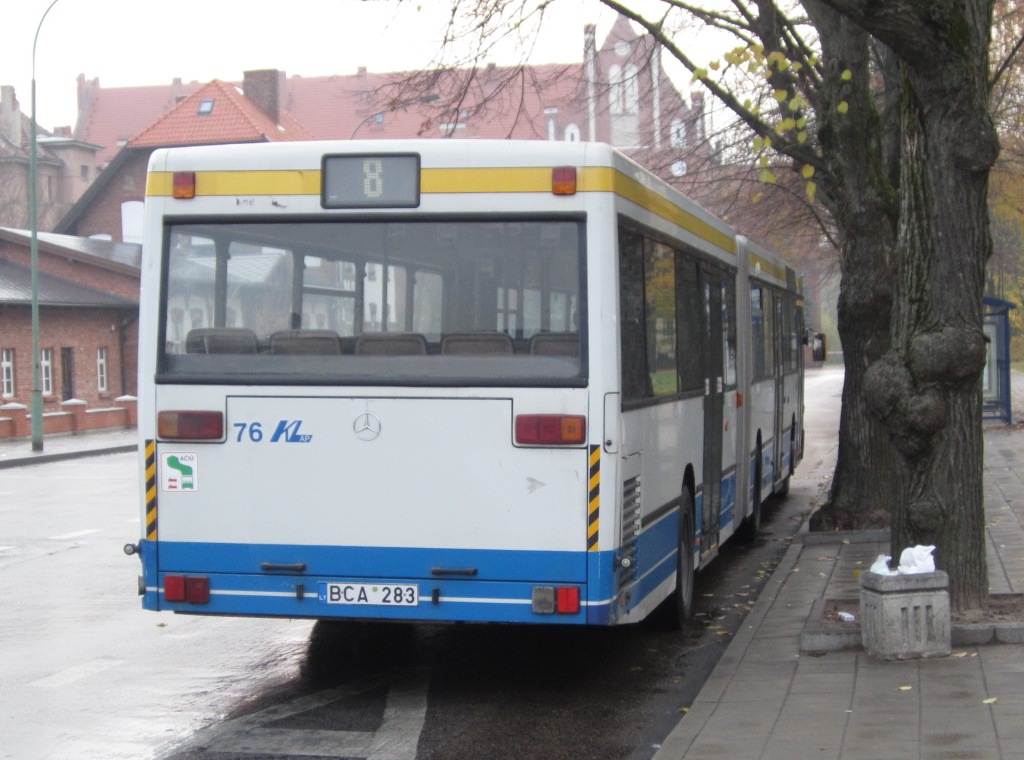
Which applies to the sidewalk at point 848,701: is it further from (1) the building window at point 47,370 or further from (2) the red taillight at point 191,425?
(1) the building window at point 47,370

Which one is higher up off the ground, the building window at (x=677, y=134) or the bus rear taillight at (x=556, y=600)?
the building window at (x=677, y=134)

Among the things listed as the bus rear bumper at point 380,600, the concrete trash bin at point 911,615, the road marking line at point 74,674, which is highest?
the bus rear bumper at point 380,600

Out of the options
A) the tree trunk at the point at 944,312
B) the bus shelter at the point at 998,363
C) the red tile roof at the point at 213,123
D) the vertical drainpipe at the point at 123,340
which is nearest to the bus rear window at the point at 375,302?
the tree trunk at the point at 944,312

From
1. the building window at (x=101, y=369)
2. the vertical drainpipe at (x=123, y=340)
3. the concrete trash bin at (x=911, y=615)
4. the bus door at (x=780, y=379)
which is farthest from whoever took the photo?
the vertical drainpipe at (x=123, y=340)

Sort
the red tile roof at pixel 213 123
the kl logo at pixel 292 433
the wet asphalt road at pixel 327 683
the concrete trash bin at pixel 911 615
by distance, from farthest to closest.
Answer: the red tile roof at pixel 213 123 < the concrete trash bin at pixel 911 615 < the kl logo at pixel 292 433 < the wet asphalt road at pixel 327 683

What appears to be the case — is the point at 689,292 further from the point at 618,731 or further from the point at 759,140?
the point at 618,731

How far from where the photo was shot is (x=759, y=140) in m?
11.4

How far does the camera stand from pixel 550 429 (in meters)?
7.23

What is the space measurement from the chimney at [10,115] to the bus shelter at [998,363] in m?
81.2

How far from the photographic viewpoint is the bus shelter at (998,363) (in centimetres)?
3183

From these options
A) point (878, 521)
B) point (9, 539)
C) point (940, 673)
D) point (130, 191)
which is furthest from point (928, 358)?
point (130, 191)

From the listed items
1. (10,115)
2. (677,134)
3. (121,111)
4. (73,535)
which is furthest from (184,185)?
(10,115)

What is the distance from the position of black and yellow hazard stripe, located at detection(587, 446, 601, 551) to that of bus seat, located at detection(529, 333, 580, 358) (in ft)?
1.60

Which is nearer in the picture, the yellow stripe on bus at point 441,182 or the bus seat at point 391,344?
the yellow stripe on bus at point 441,182
